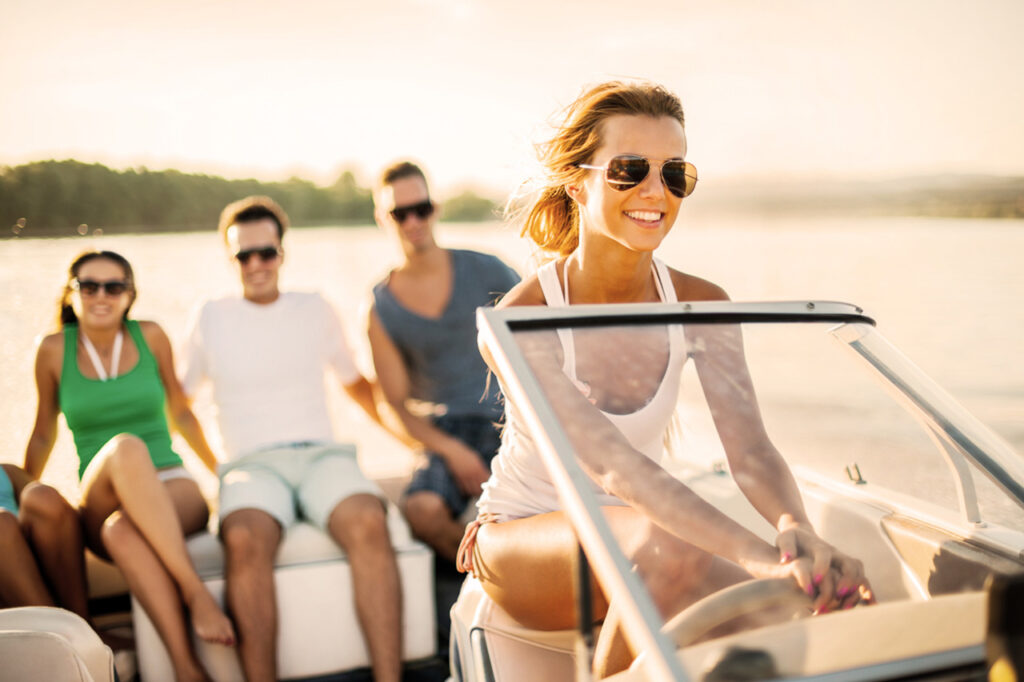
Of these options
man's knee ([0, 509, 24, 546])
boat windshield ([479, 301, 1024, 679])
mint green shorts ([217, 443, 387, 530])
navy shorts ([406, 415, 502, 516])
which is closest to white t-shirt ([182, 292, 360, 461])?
mint green shorts ([217, 443, 387, 530])

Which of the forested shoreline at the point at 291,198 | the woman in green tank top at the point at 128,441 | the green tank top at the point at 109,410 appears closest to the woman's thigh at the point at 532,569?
the woman in green tank top at the point at 128,441

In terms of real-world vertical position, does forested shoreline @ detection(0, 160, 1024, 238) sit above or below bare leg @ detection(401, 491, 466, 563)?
above

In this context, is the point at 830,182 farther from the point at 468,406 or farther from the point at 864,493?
the point at 864,493

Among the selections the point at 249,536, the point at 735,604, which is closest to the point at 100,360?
the point at 249,536

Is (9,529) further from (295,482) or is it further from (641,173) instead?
(641,173)

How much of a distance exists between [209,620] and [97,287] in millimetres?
1301

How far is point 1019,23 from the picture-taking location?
231 inches

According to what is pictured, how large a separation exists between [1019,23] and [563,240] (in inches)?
230

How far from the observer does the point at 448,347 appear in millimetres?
3258

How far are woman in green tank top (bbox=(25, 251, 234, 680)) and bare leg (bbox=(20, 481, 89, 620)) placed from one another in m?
0.08

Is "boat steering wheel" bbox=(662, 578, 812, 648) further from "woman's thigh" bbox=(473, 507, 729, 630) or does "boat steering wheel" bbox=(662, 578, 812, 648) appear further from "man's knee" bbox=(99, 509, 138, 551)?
"man's knee" bbox=(99, 509, 138, 551)

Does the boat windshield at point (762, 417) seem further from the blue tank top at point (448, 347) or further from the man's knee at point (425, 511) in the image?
the blue tank top at point (448, 347)

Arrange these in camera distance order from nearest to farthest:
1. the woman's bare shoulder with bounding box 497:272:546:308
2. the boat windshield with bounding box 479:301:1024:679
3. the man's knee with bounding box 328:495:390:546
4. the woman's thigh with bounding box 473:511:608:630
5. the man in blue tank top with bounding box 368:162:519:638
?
the boat windshield with bounding box 479:301:1024:679 < the woman's thigh with bounding box 473:511:608:630 < the woman's bare shoulder with bounding box 497:272:546:308 < the man's knee with bounding box 328:495:390:546 < the man in blue tank top with bounding box 368:162:519:638

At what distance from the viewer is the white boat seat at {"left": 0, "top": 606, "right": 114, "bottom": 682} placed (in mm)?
1701
